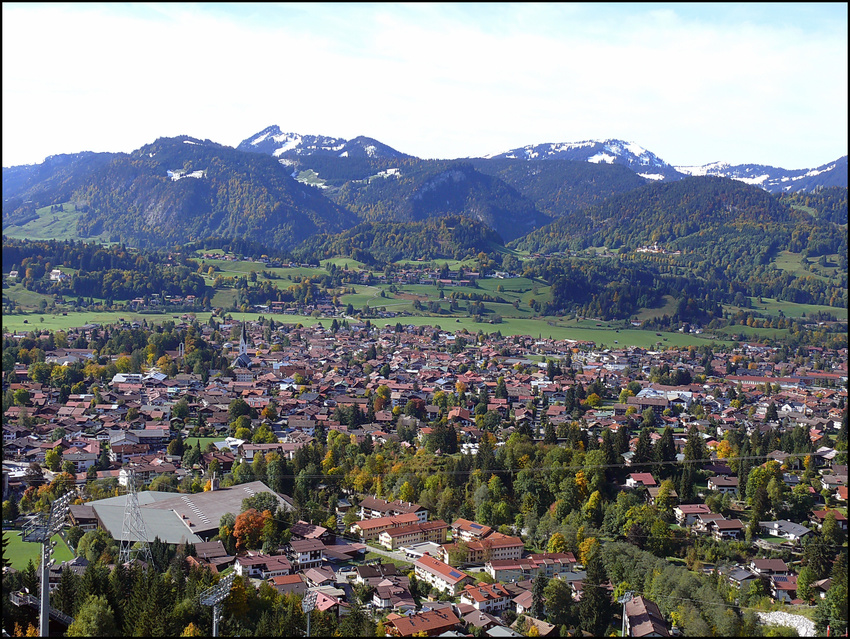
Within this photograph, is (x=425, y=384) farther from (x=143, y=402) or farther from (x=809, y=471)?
(x=809, y=471)

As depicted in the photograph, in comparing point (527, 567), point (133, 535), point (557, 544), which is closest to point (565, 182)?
A: point (557, 544)

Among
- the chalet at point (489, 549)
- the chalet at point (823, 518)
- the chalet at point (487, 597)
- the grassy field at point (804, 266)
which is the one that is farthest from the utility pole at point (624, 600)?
the grassy field at point (804, 266)

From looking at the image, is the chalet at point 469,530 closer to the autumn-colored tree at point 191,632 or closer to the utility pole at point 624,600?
the utility pole at point 624,600

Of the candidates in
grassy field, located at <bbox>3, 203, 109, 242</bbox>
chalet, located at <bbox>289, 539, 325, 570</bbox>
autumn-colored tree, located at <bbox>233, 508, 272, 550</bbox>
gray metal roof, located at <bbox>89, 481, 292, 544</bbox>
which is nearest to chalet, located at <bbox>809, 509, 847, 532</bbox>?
chalet, located at <bbox>289, 539, 325, 570</bbox>

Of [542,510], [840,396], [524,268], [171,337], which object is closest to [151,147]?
[524,268]

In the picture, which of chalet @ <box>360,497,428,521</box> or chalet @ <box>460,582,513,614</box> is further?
chalet @ <box>360,497,428,521</box>

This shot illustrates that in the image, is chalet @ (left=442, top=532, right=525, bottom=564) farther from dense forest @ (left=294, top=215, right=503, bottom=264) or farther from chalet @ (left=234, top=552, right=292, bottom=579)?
dense forest @ (left=294, top=215, right=503, bottom=264)
